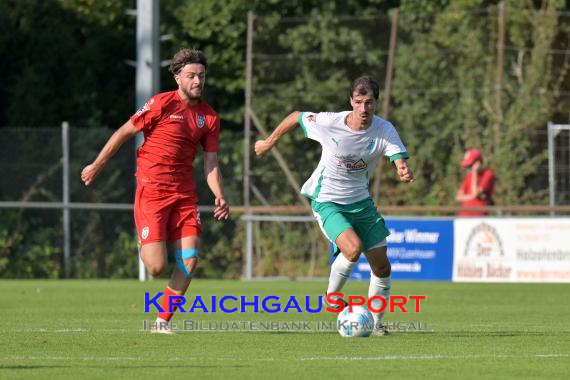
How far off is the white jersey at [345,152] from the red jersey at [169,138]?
935mm

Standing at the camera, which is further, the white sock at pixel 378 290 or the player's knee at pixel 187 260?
the white sock at pixel 378 290

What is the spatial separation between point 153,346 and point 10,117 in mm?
20305

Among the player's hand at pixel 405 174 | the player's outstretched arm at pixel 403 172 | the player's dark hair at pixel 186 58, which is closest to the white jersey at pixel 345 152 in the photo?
the player's outstretched arm at pixel 403 172

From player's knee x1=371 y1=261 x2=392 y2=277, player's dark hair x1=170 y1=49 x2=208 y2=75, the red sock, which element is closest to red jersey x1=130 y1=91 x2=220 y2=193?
player's dark hair x1=170 y1=49 x2=208 y2=75

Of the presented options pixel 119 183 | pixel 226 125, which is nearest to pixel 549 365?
pixel 119 183

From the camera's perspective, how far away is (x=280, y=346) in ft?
32.6

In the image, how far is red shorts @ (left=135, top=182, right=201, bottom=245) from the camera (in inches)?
424

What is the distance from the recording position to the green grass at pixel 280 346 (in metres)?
8.24

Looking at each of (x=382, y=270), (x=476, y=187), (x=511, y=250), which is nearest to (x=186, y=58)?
(x=382, y=270)

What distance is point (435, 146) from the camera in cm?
2408

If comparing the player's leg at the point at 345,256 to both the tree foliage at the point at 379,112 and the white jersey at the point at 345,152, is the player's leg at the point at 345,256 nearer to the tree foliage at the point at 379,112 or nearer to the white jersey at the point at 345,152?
the white jersey at the point at 345,152

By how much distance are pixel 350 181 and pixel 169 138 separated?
150 centimetres

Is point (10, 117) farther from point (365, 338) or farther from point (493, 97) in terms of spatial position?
point (365, 338)

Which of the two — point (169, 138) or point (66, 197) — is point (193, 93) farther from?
point (66, 197)
